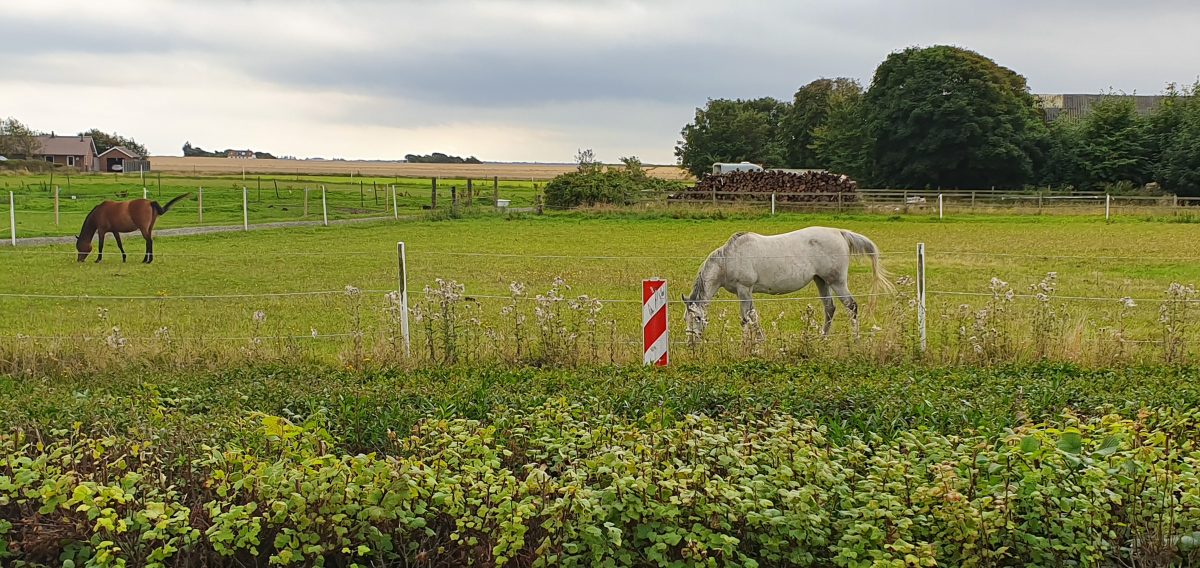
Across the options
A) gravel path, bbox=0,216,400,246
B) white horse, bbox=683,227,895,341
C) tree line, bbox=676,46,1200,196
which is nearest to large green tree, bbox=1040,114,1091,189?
tree line, bbox=676,46,1200,196

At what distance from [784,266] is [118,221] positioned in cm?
1429

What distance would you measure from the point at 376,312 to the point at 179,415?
7543mm

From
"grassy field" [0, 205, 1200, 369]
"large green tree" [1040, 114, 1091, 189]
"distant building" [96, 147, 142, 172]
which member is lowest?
"grassy field" [0, 205, 1200, 369]

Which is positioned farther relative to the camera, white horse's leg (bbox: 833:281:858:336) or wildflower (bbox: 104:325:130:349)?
white horse's leg (bbox: 833:281:858:336)

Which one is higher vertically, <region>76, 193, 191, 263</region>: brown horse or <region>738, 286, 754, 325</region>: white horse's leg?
<region>76, 193, 191, 263</region>: brown horse

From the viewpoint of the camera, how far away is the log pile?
36.7 meters

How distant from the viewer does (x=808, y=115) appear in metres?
68.8

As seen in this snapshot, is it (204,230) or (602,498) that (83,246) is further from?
(602,498)

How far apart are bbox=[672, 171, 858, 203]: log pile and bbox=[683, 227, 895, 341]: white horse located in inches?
948

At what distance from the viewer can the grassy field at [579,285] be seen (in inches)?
373

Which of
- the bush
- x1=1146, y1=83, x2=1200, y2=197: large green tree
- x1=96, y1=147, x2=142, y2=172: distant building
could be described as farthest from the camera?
x1=96, y1=147, x2=142, y2=172: distant building

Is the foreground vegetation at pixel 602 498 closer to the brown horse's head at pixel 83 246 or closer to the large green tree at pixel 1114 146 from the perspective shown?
the brown horse's head at pixel 83 246

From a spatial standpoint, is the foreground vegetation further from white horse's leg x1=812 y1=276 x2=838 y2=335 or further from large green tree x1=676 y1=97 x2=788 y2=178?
large green tree x1=676 y1=97 x2=788 y2=178

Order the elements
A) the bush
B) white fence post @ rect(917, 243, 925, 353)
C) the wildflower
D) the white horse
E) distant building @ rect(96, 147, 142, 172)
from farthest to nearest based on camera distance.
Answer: distant building @ rect(96, 147, 142, 172)
the bush
the white horse
white fence post @ rect(917, 243, 925, 353)
the wildflower
